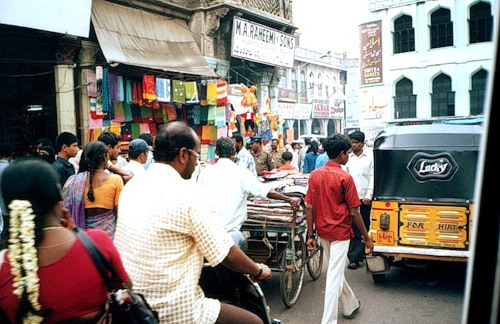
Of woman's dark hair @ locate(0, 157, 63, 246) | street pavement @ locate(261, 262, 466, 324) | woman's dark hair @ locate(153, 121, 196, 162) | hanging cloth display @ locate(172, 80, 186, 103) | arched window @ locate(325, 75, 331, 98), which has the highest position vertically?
arched window @ locate(325, 75, 331, 98)

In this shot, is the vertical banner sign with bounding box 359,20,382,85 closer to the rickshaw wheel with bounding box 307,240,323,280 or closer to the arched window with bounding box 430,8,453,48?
the arched window with bounding box 430,8,453,48

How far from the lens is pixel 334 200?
4.12m

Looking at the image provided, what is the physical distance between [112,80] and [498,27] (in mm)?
9955

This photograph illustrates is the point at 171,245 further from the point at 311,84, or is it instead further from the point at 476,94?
the point at 311,84

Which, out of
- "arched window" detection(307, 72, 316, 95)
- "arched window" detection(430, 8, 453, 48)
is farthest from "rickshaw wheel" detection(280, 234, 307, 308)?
"arched window" detection(307, 72, 316, 95)

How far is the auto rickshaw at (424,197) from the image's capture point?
204 inches

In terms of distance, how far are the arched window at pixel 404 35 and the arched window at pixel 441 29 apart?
4.04 feet

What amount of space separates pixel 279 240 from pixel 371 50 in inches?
963

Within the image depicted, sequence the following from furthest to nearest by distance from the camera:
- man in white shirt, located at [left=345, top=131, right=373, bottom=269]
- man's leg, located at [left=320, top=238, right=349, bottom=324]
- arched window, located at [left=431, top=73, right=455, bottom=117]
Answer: arched window, located at [left=431, top=73, right=455, bottom=117] → man in white shirt, located at [left=345, top=131, right=373, bottom=269] → man's leg, located at [left=320, top=238, right=349, bottom=324]

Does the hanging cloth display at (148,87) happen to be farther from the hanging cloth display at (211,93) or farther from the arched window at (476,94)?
the arched window at (476,94)

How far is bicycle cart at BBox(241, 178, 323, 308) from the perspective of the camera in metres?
4.91

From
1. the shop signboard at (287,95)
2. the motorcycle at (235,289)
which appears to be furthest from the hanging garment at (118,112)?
the shop signboard at (287,95)

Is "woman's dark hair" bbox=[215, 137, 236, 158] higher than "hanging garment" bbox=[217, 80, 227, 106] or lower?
lower

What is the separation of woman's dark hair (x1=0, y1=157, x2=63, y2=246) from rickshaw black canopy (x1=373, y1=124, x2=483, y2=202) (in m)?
4.63
